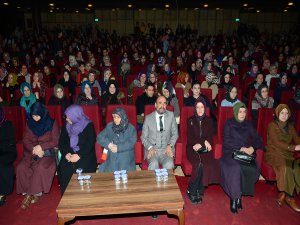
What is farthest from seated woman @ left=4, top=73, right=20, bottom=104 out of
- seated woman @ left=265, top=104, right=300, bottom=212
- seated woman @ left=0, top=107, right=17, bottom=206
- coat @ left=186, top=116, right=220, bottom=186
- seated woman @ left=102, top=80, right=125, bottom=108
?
seated woman @ left=265, top=104, right=300, bottom=212

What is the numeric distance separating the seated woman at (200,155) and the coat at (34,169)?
182cm

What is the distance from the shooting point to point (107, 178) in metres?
3.14

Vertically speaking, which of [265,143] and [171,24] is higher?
[171,24]

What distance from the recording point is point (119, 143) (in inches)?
148

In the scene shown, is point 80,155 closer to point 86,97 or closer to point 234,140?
point 86,97

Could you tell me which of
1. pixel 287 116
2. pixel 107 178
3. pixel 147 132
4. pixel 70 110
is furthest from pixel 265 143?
pixel 70 110

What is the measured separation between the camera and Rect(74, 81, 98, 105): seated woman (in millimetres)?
5086

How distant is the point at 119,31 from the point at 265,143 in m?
19.5

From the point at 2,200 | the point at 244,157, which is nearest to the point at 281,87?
the point at 244,157

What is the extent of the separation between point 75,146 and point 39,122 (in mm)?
593

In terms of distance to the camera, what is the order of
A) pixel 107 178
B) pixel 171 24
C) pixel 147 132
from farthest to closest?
pixel 171 24 → pixel 147 132 → pixel 107 178

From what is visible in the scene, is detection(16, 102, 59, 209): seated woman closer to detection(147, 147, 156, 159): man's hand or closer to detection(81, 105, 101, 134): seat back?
detection(81, 105, 101, 134): seat back

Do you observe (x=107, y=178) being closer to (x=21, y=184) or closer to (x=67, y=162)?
(x=67, y=162)

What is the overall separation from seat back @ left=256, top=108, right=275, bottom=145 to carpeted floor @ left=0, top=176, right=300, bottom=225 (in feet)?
2.83
